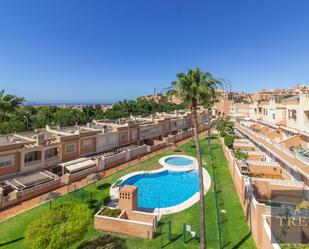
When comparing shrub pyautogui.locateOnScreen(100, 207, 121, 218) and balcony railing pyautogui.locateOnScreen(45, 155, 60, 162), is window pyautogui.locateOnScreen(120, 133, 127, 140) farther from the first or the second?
shrub pyautogui.locateOnScreen(100, 207, 121, 218)

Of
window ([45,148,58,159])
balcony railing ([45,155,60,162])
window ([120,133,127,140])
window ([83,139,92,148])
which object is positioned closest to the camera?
balcony railing ([45,155,60,162])

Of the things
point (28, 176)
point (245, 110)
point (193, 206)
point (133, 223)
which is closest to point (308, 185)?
point (193, 206)

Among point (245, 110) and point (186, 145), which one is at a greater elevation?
point (245, 110)

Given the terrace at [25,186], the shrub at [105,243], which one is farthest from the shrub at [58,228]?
the terrace at [25,186]

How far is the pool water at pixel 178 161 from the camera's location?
33234 millimetres

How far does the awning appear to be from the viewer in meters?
25.5

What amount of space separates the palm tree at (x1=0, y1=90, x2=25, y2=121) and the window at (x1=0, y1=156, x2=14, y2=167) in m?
7.97

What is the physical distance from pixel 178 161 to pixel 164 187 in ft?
32.8

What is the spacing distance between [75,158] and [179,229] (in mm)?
20065

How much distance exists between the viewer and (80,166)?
26.5 m

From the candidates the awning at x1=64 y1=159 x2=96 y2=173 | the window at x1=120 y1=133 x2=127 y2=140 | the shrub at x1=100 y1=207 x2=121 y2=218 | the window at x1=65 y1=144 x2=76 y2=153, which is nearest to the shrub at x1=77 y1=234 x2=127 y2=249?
the shrub at x1=100 y1=207 x2=121 y2=218

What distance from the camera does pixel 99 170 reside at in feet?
93.9

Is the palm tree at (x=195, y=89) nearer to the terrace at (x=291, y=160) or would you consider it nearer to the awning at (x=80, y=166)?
the terrace at (x=291, y=160)

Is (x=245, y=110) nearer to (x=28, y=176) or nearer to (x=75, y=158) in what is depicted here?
(x=75, y=158)
